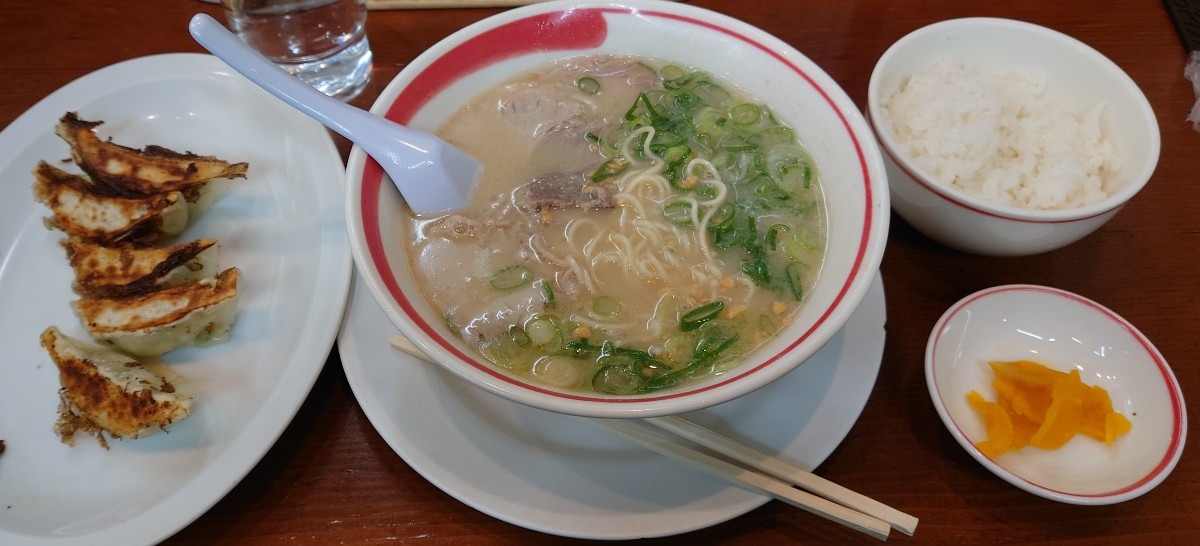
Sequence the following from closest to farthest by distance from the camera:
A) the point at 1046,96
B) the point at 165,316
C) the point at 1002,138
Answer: the point at 165,316 < the point at 1002,138 < the point at 1046,96

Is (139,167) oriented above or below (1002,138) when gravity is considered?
above

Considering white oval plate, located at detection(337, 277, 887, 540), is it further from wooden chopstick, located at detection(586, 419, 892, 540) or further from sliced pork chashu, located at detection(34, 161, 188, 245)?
sliced pork chashu, located at detection(34, 161, 188, 245)

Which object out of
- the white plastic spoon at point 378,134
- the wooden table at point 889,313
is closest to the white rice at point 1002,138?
the wooden table at point 889,313

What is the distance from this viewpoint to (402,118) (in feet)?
4.93

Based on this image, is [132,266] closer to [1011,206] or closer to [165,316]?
[165,316]

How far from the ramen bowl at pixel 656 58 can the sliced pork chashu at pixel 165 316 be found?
1.71 ft

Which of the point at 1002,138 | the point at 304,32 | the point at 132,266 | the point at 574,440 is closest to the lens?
the point at 574,440

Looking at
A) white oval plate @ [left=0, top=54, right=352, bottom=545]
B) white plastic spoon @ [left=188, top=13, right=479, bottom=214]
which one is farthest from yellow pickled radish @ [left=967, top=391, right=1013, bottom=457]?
white oval plate @ [left=0, top=54, right=352, bottom=545]

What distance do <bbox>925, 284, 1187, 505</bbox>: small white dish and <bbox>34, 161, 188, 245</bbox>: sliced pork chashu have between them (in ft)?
6.28

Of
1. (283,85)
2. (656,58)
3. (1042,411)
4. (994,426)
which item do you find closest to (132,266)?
(283,85)

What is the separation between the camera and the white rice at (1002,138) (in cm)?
173

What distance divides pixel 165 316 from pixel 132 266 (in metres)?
0.25

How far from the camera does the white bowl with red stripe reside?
5.14 ft

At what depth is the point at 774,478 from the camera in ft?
4.25
